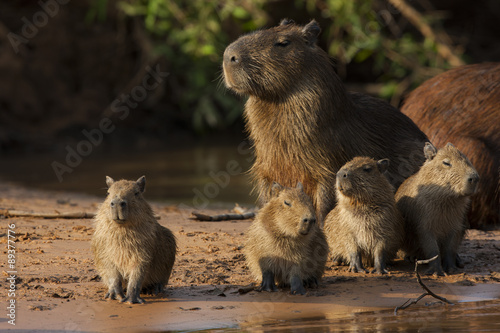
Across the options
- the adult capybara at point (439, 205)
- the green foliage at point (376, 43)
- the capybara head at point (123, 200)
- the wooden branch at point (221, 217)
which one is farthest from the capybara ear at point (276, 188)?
the green foliage at point (376, 43)

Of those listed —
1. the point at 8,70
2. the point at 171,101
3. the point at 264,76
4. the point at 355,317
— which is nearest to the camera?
the point at 355,317

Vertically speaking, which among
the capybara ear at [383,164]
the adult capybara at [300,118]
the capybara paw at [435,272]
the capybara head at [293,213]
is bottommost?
the capybara paw at [435,272]

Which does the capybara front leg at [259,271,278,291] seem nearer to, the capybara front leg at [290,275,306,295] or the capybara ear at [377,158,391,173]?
the capybara front leg at [290,275,306,295]

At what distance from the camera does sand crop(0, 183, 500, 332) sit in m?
3.95

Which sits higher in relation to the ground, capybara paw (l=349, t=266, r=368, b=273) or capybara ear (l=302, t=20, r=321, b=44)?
capybara ear (l=302, t=20, r=321, b=44)

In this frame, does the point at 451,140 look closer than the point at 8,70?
Yes

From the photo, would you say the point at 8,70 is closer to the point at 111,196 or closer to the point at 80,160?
the point at 80,160

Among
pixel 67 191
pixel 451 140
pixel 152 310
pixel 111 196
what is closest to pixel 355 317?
pixel 152 310

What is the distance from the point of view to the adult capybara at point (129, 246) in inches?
167

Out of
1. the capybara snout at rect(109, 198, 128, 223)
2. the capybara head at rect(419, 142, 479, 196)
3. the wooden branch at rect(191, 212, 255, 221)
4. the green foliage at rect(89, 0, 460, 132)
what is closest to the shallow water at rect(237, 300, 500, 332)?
the capybara head at rect(419, 142, 479, 196)

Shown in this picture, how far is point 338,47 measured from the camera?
1103cm

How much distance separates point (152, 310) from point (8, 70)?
30.1 feet

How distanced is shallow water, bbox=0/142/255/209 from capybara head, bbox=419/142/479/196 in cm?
344

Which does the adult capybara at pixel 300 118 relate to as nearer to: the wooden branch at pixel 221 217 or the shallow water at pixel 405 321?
the wooden branch at pixel 221 217
